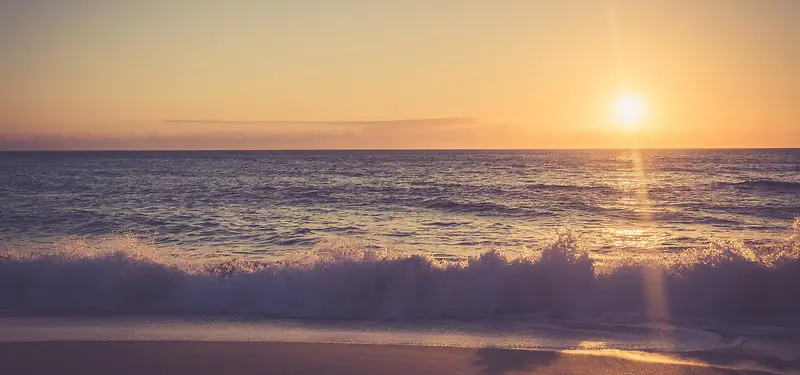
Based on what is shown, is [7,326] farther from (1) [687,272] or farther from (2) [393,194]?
(2) [393,194]

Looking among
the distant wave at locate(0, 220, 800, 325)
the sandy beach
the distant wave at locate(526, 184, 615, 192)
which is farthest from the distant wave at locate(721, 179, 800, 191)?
the sandy beach

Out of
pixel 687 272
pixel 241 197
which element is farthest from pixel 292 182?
pixel 687 272

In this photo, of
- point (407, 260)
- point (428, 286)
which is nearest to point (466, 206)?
point (407, 260)

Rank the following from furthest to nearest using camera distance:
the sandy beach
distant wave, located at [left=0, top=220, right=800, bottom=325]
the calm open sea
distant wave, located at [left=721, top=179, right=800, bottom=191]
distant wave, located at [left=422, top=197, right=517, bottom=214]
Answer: distant wave, located at [left=721, top=179, right=800, bottom=191]
distant wave, located at [left=422, top=197, right=517, bottom=214]
the calm open sea
distant wave, located at [left=0, top=220, right=800, bottom=325]
the sandy beach

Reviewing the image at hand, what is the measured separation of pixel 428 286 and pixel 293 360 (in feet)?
12.1

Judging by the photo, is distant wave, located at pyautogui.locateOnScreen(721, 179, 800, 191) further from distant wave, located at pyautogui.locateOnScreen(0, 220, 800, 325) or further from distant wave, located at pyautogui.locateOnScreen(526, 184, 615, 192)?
distant wave, located at pyautogui.locateOnScreen(0, 220, 800, 325)

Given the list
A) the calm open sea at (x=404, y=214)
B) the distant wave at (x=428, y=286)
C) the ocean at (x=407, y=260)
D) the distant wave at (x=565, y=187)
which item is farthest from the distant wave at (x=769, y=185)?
the distant wave at (x=428, y=286)

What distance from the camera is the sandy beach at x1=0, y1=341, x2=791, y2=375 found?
6.59 meters

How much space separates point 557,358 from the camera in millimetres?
7008

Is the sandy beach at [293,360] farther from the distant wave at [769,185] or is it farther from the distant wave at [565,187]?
the distant wave at [769,185]

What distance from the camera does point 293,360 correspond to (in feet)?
22.6

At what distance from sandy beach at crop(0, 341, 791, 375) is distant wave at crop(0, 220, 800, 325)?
6.66 feet

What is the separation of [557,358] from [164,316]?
19.2 feet

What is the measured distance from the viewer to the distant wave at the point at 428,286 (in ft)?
31.3
